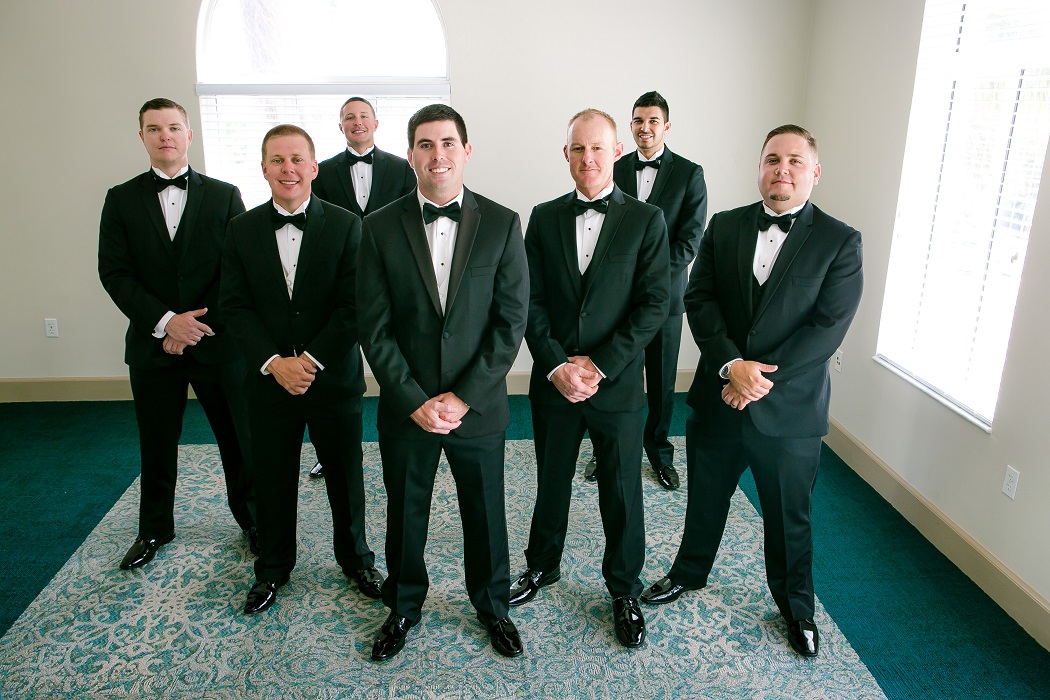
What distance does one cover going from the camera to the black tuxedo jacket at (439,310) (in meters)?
2.62

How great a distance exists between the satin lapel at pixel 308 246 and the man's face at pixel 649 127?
6.57 feet

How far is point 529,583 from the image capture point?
3.22m

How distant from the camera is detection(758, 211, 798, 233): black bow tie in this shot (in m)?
2.77

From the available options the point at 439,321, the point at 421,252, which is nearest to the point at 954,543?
the point at 439,321

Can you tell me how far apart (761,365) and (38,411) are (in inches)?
200

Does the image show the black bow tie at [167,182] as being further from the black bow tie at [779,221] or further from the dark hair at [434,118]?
the black bow tie at [779,221]

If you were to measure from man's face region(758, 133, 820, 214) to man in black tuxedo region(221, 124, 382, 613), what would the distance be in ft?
5.17

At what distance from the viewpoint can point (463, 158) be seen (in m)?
2.66

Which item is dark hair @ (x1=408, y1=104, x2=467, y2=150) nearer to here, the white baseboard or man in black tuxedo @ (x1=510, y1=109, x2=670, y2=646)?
man in black tuxedo @ (x1=510, y1=109, x2=670, y2=646)

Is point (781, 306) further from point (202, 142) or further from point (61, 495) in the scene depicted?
point (202, 142)

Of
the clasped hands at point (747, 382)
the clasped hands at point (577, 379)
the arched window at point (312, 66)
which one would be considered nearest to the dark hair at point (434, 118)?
the clasped hands at point (577, 379)

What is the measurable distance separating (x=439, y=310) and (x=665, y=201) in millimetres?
1974

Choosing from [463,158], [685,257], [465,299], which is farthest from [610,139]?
[685,257]

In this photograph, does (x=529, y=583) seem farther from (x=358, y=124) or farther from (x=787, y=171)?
(x=358, y=124)
